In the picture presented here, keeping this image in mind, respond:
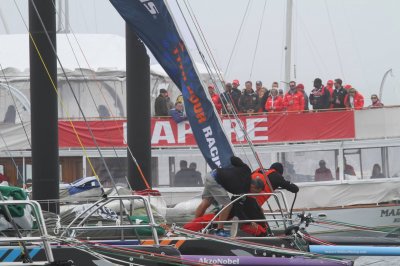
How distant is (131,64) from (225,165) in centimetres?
394

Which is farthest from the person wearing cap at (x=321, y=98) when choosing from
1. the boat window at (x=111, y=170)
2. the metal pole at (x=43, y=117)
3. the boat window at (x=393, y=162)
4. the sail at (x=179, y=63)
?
the metal pole at (x=43, y=117)

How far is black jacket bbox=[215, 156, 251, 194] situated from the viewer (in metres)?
16.2

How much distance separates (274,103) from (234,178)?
1343 centimetres

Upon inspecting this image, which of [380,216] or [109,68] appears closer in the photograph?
[380,216]

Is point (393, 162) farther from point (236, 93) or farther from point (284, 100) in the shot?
point (236, 93)

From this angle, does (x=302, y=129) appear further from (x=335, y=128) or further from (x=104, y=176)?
(x=104, y=176)

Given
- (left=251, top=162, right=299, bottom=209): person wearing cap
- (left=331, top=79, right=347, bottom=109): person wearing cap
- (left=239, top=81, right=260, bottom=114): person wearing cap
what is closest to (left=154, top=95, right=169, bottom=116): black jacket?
(left=239, top=81, right=260, bottom=114): person wearing cap

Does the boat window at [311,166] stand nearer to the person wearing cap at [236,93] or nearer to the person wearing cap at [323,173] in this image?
the person wearing cap at [323,173]

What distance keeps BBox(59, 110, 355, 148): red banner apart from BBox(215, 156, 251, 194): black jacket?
39.5 feet

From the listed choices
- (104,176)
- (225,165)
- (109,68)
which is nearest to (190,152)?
(104,176)

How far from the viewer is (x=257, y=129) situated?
95.0ft

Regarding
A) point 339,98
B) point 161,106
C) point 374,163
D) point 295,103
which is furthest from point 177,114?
point 374,163

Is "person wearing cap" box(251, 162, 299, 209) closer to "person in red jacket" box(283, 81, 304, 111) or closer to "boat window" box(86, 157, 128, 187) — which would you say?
"boat window" box(86, 157, 128, 187)

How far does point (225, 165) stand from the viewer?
56.6ft
